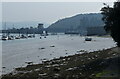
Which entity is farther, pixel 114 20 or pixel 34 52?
pixel 34 52

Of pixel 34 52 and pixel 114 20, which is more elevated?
pixel 114 20

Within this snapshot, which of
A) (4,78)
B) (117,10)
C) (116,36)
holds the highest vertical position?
(117,10)

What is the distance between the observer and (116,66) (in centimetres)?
3903

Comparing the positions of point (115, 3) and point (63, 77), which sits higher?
point (115, 3)

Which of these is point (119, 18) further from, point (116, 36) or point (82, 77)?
point (82, 77)

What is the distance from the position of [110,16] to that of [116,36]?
10.4 ft

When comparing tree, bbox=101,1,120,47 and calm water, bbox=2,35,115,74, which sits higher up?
tree, bbox=101,1,120,47

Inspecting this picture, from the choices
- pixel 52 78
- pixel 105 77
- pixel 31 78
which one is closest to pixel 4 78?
pixel 31 78

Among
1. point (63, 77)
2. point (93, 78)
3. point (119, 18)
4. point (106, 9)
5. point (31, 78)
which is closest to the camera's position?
point (93, 78)

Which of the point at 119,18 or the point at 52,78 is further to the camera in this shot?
the point at 119,18

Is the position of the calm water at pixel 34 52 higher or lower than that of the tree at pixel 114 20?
lower

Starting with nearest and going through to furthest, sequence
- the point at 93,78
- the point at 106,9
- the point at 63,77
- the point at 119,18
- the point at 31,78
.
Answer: the point at 93,78, the point at 63,77, the point at 31,78, the point at 119,18, the point at 106,9

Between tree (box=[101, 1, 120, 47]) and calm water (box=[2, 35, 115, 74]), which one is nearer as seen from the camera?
tree (box=[101, 1, 120, 47])

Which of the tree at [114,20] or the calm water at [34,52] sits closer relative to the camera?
the tree at [114,20]
